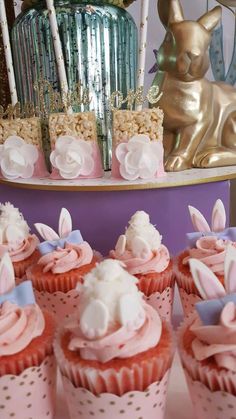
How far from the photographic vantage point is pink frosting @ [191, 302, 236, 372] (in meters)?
0.72

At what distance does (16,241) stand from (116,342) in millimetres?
552

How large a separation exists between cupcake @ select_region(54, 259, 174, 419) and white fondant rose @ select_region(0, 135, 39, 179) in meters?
0.71

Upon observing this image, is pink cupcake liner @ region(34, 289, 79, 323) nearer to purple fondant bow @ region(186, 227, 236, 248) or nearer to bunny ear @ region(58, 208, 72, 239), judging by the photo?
bunny ear @ region(58, 208, 72, 239)

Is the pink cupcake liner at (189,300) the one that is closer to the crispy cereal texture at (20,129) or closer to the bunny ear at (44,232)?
the bunny ear at (44,232)

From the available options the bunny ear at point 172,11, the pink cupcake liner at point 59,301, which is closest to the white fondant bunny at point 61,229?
the pink cupcake liner at point 59,301

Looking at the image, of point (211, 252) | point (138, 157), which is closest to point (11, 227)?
point (138, 157)

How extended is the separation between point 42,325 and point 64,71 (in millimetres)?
820

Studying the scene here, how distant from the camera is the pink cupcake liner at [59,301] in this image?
1114mm

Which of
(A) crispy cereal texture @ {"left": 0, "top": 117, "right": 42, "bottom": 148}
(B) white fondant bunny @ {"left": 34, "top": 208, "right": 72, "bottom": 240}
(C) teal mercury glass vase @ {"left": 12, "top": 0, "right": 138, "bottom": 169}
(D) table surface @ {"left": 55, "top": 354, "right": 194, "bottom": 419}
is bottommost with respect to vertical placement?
(D) table surface @ {"left": 55, "top": 354, "right": 194, "bottom": 419}

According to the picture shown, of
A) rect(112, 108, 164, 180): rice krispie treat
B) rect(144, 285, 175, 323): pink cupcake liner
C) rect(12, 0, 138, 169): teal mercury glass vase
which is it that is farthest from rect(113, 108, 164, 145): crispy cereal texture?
rect(144, 285, 175, 323): pink cupcake liner

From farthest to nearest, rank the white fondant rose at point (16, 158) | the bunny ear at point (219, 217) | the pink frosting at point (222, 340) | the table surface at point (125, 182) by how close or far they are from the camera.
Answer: the white fondant rose at point (16, 158) < the table surface at point (125, 182) < the bunny ear at point (219, 217) < the pink frosting at point (222, 340)

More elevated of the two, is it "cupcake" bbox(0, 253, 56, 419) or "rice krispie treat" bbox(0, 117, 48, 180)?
"rice krispie treat" bbox(0, 117, 48, 180)

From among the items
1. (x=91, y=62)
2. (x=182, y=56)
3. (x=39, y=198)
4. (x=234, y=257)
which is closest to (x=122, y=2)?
(x=91, y=62)

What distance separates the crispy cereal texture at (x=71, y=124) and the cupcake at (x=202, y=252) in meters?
0.43
